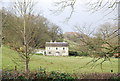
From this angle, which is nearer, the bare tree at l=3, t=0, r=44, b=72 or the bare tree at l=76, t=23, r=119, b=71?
the bare tree at l=76, t=23, r=119, b=71

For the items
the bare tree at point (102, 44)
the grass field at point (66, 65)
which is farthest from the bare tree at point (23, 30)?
the bare tree at point (102, 44)

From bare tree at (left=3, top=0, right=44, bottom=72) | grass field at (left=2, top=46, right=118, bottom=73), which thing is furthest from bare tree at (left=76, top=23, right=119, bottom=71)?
bare tree at (left=3, top=0, right=44, bottom=72)

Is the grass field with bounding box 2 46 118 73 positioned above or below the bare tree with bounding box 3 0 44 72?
below

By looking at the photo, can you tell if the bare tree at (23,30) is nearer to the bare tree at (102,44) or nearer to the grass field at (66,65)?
the grass field at (66,65)

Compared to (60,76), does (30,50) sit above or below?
above

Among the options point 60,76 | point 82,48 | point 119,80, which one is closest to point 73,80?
point 60,76

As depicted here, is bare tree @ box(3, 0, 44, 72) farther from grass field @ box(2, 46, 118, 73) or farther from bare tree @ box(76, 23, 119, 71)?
bare tree @ box(76, 23, 119, 71)

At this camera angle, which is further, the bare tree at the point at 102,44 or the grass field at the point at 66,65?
the grass field at the point at 66,65

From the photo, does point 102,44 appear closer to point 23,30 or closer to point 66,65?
point 23,30

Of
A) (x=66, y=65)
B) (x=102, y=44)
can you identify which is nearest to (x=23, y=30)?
(x=102, y=44)

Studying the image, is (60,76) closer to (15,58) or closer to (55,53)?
(15,58)

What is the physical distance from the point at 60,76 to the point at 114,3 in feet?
7.80

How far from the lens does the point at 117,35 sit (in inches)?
159

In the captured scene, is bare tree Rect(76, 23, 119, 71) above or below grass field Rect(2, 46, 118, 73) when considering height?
above
